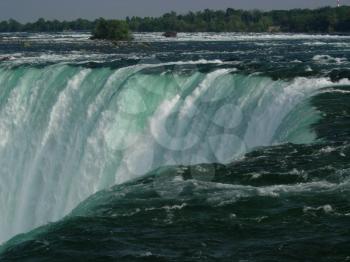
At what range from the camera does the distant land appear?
85750 millimetres

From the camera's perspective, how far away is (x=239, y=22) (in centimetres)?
11762

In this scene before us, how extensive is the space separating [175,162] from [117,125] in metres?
3.22

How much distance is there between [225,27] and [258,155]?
4094 inches

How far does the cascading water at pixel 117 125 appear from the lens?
61.8 feet

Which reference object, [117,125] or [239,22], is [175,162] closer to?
[117,125]

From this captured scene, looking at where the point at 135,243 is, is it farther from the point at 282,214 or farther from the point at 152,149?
the point at 152,149

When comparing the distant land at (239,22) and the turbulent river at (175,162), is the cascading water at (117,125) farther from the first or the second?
the distant land at (239,22)

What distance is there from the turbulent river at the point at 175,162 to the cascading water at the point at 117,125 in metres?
0.05

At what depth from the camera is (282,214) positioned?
1028cm

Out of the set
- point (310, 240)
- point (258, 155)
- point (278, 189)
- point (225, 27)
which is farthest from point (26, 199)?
point (225, 27)

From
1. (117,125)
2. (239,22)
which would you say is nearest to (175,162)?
(117,125)

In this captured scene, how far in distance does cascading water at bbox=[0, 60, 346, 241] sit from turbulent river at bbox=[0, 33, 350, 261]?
0.15 feet

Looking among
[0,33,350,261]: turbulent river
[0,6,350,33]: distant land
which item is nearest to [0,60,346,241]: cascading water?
[0,33,350,261]: turbulent river

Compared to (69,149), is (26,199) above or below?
below
